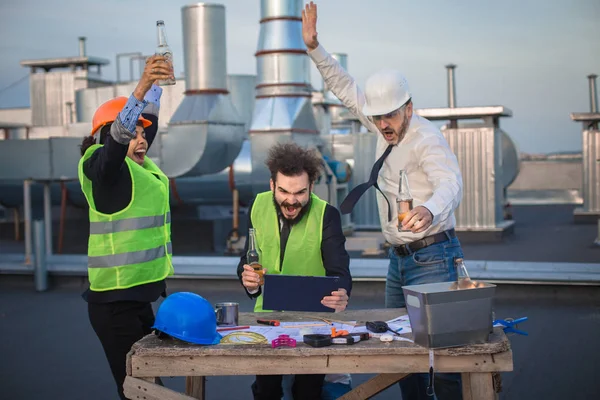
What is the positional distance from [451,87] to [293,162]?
12.4 metres

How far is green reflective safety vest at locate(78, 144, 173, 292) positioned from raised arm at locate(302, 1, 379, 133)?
1137 mm

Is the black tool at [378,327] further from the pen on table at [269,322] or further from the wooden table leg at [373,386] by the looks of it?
the pen on table at [269,322]

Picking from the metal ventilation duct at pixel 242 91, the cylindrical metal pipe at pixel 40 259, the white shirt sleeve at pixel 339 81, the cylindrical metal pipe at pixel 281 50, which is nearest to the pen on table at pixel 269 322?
the white shirt sleeve at pixel 339 81

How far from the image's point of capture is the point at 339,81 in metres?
4.25

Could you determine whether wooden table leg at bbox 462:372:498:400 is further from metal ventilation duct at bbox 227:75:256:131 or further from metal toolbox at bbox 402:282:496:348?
metal ventilation duct at bbox 227:75:256:131

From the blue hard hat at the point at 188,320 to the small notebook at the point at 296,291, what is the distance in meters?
0.37

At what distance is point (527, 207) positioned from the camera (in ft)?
80.1

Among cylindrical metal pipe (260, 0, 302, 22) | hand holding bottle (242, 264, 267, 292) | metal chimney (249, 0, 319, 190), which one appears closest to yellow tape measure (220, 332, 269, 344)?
hand holding bottle (242, 264, 267, 292)

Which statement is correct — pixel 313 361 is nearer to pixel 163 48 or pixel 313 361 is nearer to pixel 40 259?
pixel 163 48

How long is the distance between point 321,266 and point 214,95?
8382 millimetres

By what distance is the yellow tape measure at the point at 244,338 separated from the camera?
3.09m

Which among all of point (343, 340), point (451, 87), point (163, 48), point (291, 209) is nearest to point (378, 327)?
point (343, 340)

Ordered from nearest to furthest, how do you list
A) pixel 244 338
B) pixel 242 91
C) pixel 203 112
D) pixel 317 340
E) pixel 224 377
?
pixel 317 340 → pixel 244 338 → pixel 224 377 → pixel 203 112 → pixel 242 91

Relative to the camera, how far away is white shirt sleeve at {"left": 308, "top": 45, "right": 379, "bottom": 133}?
4191mm
